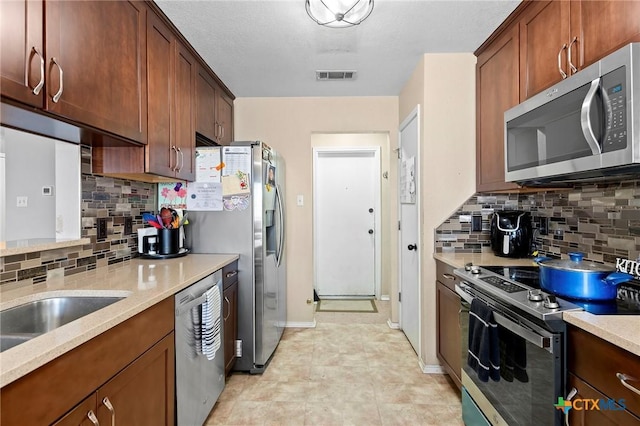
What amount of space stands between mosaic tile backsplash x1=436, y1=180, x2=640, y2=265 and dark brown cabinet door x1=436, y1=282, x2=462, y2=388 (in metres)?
0.39

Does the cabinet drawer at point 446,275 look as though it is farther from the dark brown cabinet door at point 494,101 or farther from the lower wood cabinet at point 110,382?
the lower wood cabinet at point 110,382

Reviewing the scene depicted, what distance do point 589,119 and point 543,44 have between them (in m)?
0.73

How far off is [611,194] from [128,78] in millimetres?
2494

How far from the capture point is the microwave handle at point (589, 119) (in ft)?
3.89

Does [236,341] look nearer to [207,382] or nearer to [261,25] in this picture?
[207,382]

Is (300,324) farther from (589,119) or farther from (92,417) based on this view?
(589,119)

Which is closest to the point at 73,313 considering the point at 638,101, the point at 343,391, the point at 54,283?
the point at 54,283

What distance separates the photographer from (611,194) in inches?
64.8

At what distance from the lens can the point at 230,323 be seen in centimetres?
226

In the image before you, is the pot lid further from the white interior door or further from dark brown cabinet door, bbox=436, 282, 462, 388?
the white interior door

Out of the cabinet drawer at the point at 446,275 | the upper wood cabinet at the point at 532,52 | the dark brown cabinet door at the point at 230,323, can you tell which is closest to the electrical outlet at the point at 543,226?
the upper wood cabinet at the point at 532,52

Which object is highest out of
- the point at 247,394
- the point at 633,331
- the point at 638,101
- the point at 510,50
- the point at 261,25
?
the point at 261,25

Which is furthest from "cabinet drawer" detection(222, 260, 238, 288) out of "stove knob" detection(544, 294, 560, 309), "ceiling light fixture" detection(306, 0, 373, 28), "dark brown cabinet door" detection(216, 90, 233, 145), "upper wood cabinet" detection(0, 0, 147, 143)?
"stove knob" detection(544, 294, 560, 309)

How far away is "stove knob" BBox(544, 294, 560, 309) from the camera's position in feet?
3.81
